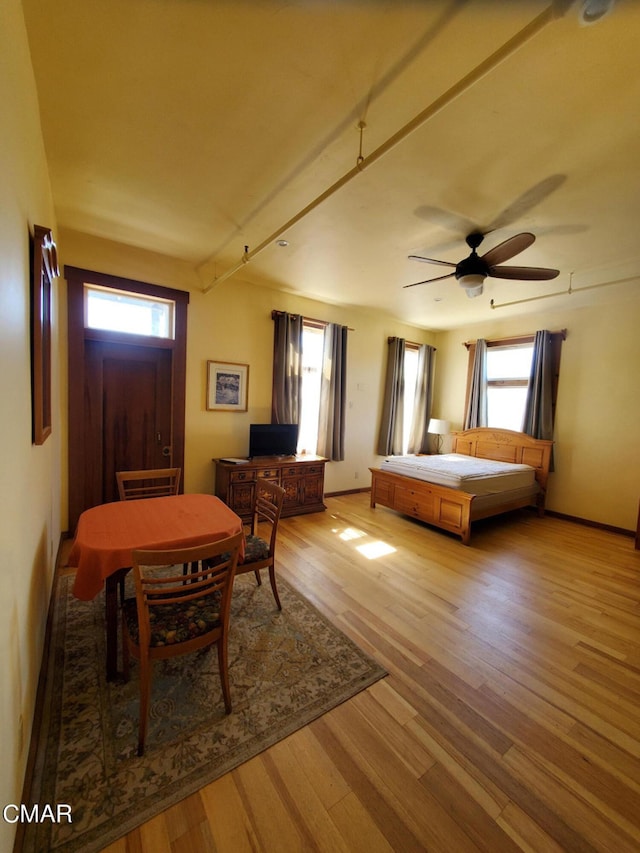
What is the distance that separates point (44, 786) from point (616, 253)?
5174mm

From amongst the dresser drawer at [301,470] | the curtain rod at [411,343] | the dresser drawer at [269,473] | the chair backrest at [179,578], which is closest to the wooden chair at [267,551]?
the chair backrest at [179,578]

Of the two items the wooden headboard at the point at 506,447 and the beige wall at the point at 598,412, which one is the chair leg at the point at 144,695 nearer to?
the wooden headboard at the point at 506,447

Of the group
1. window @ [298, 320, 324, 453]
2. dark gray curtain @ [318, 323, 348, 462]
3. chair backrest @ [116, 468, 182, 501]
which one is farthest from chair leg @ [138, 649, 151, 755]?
dark gray curtain @ [318, 323, 348, 462]

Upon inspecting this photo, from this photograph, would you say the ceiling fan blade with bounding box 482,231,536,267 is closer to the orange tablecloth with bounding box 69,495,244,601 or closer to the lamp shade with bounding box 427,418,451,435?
the orange tablecloth with bounding box 69,495,244,601

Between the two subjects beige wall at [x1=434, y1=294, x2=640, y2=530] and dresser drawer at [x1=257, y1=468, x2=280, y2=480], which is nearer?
dresser drawer at [x1=257, y1=468, x2=280, y2=480]

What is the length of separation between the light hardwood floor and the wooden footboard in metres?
0.88

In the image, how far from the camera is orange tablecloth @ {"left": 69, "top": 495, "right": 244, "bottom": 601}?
1.57 meters

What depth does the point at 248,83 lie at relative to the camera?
1604mm

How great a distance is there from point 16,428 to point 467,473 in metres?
3.96

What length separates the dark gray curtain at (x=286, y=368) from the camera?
4406 mm

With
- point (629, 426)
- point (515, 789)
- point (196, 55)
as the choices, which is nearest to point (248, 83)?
point (196, 55)

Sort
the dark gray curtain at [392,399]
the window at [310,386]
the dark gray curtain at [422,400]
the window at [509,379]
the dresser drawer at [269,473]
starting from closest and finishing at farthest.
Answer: the dresser drawer at [269,473] → the window at [310,386] → the window at [509,379] → the dark gray curtain at [392,399] → the dark gray curtain at [422,400]

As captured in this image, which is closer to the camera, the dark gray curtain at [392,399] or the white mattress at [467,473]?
the white mattress at [467,473]

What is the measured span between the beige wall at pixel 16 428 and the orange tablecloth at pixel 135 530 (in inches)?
8.3
